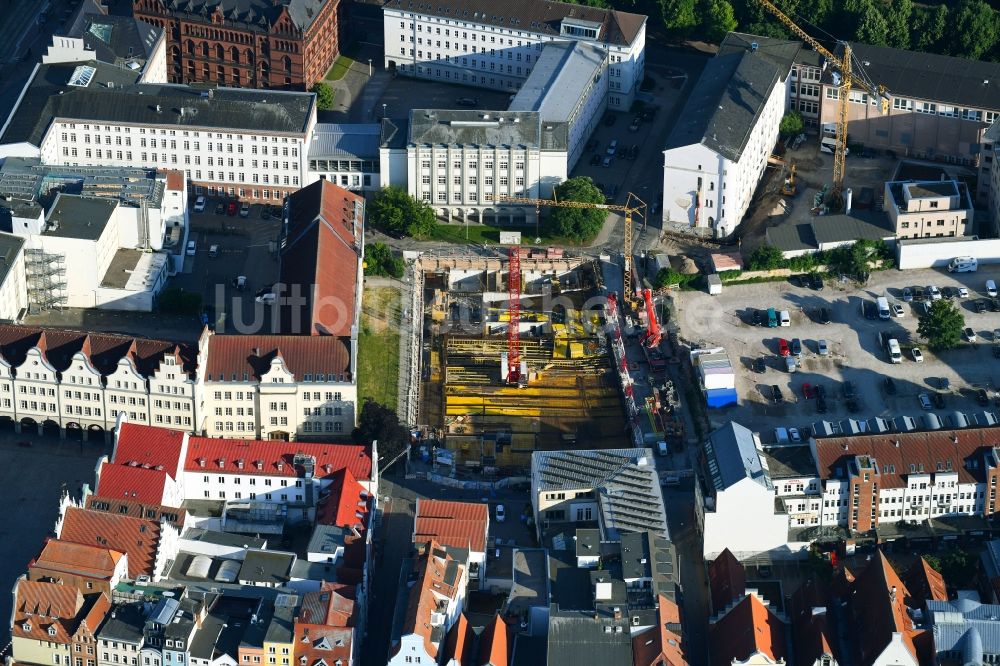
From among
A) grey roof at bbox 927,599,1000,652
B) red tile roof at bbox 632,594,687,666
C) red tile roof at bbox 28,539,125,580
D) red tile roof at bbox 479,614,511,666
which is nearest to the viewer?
red tile roof at bbox 479,614,511,666

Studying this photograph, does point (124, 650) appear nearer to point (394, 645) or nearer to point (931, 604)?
point (394, 645)

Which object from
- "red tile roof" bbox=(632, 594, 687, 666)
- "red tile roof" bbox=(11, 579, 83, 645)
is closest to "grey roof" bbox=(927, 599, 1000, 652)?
"red tile roof" bbox=(632, 594, 687, 666)

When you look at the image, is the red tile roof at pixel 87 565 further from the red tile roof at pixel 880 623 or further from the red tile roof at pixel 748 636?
the red tile roof at pixel 880 623

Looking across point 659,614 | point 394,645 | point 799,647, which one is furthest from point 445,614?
point 799,647

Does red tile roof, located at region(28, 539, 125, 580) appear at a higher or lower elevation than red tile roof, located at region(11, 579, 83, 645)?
higher

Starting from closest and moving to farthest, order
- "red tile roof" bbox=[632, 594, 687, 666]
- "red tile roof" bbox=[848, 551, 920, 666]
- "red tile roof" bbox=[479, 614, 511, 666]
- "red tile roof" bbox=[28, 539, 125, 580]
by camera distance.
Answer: "red tile roof" bbox=[479, 614, 511, 666] < "red tile roof" bbox=[632, 594, 687, 666] < "red tile roof" bbox=[848, 551, 920, 666] < "red tile roof" bbox=[28, 539, 125, 580]

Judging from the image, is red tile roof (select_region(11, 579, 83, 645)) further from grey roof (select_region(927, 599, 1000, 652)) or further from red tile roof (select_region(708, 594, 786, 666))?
grey roof (select_region(927, 599, 1000, 652))

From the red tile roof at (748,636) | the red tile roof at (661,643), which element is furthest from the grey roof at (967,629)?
the red tile roof at (661,643)
